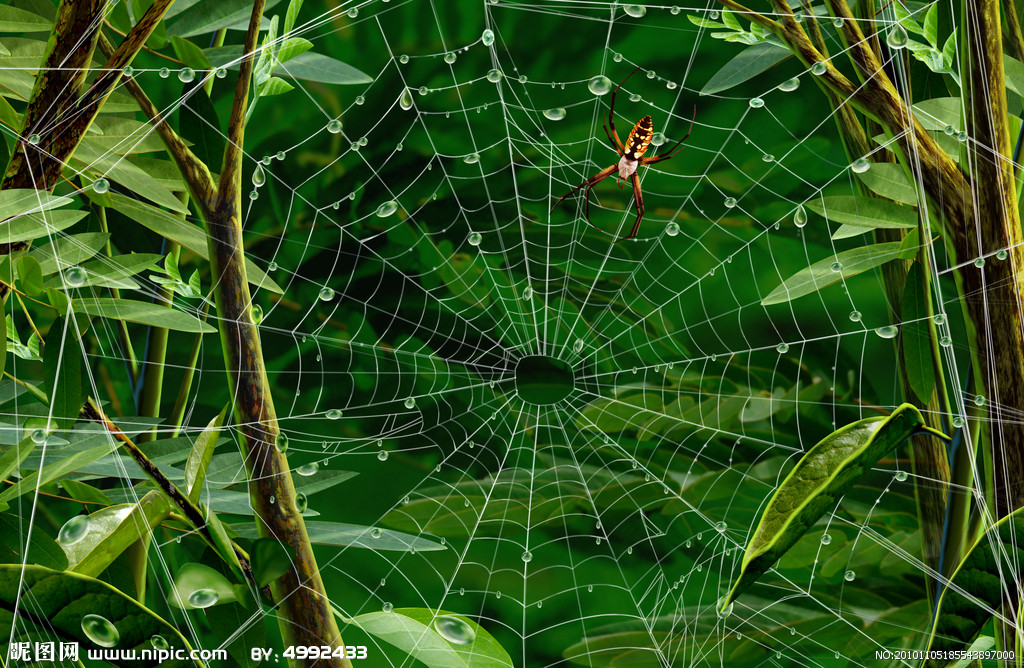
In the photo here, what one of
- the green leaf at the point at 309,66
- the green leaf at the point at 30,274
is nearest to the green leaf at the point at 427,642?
the green leaf at the point at 30,274

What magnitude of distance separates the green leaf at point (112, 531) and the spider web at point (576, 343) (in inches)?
4.6

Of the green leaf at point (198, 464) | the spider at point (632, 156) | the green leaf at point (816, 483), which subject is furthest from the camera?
the spider at point (632, 156)

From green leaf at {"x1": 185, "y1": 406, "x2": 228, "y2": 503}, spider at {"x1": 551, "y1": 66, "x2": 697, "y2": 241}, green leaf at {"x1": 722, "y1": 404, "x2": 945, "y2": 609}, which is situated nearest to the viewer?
green leaf at {"x1": 722, "y1": 404, "x2": 945, "y2": 609}

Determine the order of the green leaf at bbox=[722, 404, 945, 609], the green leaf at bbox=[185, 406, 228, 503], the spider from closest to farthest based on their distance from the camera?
the green leaf at bbox=[722, 404, 945, 609] < the green leaf at bbox=[185, 406, 228, 503] < the spider

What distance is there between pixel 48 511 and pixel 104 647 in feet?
0.65

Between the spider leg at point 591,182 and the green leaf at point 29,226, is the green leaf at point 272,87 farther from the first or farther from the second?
the spider leg at point 591,182

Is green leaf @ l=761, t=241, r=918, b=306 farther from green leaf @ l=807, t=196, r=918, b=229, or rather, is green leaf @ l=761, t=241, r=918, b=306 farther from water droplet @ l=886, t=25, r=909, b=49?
water droplet @ l=886, t=25, r=909, b=49

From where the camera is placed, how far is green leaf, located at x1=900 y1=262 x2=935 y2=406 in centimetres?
40

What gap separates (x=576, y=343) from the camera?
1.92 feet

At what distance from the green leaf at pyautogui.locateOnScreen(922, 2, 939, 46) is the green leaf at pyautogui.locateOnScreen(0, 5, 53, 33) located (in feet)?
1.82

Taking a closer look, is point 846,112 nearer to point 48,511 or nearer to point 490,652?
point 490,652

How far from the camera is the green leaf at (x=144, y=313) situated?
41 centimetres

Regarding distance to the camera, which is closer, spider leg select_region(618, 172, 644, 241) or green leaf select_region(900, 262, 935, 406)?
green leaf select_region(900, 262, 935, 406)

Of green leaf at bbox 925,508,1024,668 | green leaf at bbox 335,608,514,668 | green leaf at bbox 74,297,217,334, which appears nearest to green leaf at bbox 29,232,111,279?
green leaf at bbox 74,297,217,334
